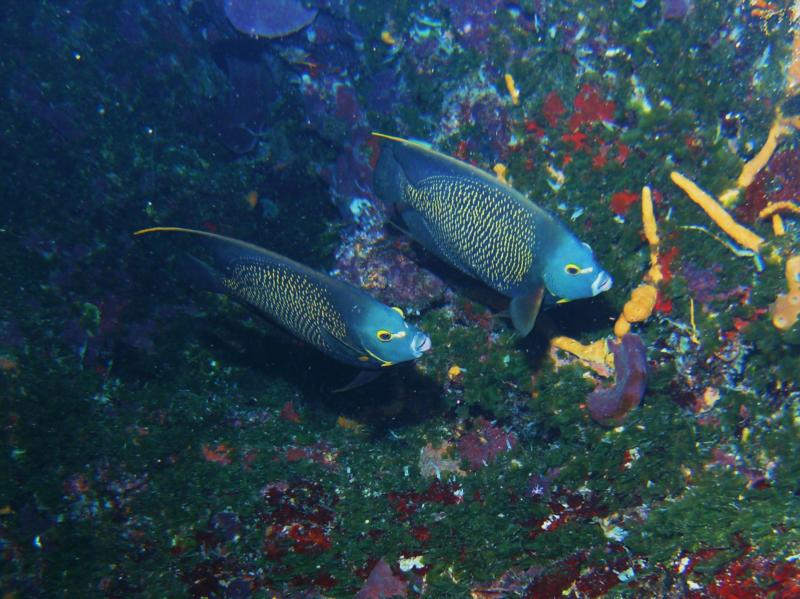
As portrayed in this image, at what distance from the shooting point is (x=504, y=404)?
4188 millimetres

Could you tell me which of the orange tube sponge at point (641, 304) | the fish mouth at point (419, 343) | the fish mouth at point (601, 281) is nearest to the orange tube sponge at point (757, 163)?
the orange tube sponge at point (641, 304)

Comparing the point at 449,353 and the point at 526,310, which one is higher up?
the point at 449,353

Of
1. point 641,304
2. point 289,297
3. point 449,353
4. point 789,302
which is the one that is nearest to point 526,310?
point 641,304

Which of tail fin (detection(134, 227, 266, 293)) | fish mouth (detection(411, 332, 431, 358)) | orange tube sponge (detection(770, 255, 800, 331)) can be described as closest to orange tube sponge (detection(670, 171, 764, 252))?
orange tube sponge (detection(770, 255, 800, 331))

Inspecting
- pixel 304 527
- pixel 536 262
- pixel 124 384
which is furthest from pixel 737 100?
pixel 124 384

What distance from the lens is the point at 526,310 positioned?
3.07 metres

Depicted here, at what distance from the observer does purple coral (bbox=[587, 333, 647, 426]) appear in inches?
136

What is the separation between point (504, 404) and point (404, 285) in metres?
1.60

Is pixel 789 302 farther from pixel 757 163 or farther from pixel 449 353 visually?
pixel 449 353

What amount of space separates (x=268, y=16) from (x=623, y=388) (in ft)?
24.0

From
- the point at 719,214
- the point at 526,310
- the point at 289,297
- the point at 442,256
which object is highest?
the point at 719,214

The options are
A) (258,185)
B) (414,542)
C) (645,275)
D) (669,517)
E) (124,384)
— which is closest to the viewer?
(669,517)

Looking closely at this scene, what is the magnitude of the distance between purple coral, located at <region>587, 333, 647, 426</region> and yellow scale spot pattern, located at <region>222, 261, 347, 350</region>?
2176 millimetres

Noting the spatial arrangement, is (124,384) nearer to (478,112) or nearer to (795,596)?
(478,112)
